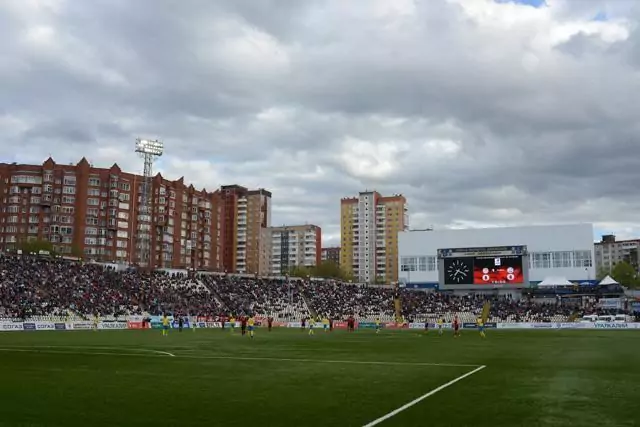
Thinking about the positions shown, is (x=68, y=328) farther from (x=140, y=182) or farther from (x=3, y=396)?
(x=140, y=182)

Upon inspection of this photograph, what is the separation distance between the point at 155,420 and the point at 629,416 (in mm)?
11055

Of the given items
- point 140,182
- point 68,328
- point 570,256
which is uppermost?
point 140,182

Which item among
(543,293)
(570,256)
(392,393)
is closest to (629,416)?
(392,393)

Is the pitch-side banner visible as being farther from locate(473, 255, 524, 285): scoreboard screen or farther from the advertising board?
the advertising board

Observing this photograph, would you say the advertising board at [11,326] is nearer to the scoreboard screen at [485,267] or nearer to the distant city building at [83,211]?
the distant city building at [83,211]

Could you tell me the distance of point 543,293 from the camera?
11419cm

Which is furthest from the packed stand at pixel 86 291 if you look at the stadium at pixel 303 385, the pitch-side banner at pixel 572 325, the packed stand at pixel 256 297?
the pitch-side banner at pixel 572 325

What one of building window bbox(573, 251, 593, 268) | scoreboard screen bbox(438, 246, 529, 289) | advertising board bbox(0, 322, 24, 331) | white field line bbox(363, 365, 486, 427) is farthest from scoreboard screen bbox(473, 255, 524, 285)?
white field line bbox(363, 365, 486, 427)

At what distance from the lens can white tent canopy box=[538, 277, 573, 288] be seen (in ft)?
367

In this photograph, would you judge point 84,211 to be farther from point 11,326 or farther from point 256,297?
point 11,326

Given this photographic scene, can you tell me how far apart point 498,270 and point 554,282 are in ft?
42.8

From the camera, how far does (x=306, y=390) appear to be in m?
19.4

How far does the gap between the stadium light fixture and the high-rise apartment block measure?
43.1 metres

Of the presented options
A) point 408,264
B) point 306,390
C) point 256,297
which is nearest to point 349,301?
point 256,297
